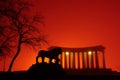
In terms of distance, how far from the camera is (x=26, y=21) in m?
23.9

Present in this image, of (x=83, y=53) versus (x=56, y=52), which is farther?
(x=83, y=53)

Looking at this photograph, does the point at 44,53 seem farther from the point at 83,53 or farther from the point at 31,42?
the point at 83,53

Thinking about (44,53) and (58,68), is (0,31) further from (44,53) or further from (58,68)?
(58,68)

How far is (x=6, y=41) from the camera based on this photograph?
21.3 meters

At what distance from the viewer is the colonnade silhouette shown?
139 feet

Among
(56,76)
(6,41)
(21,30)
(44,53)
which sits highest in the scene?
(21,30)

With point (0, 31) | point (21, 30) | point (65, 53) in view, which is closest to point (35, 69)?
point (0, 31)

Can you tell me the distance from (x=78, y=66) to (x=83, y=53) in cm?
298

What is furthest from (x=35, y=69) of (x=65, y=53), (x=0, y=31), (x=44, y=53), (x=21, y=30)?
(x=65, y=53)

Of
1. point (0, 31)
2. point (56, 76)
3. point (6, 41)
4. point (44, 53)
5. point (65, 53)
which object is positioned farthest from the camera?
point (65, 53)

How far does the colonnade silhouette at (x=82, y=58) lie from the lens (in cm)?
4238

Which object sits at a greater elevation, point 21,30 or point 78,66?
point 21,30

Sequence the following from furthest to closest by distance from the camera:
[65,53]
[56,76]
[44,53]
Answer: [65,53]
[44,53]
[56,76]

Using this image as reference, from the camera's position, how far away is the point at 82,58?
44312 millimetres
